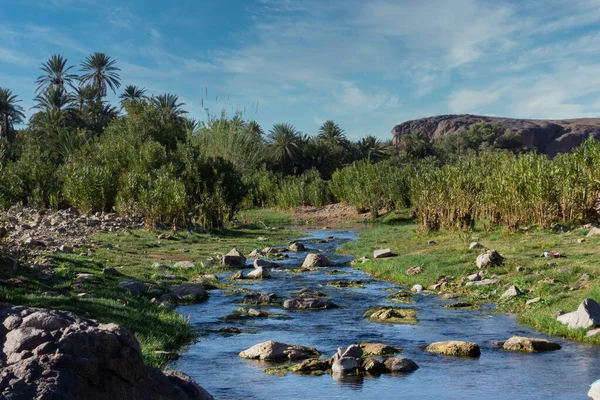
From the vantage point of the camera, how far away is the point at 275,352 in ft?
32.1

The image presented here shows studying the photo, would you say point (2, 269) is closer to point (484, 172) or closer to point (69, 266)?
point (69, 266)

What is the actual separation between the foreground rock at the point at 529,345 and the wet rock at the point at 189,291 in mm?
7354

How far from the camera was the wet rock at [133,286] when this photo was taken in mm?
13852

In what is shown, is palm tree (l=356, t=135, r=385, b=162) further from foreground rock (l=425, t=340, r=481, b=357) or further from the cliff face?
foreground rock (l=425, t=340, r=481, b=357)

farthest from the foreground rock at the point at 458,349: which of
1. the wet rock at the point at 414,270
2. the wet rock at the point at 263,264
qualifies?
the wet rock at the point at 263,264

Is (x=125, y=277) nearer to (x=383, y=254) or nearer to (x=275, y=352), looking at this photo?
(x=275, y=352)

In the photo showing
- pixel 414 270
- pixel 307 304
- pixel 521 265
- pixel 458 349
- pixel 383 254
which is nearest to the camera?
pixel 458 349

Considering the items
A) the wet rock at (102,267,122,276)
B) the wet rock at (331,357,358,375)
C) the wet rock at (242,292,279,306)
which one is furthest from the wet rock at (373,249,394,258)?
the wet rock at (331,357,358,375)

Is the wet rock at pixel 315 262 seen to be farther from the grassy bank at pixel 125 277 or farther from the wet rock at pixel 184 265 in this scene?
the wet rock at pixel 184 265

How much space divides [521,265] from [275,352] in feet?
29.3

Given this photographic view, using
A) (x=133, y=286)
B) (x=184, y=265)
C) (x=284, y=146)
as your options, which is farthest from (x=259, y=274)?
(x=284, y=146)

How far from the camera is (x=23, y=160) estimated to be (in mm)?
34906

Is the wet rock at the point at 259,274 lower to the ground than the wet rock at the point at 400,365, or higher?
higher

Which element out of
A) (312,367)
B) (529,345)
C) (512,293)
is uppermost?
(512,293)
